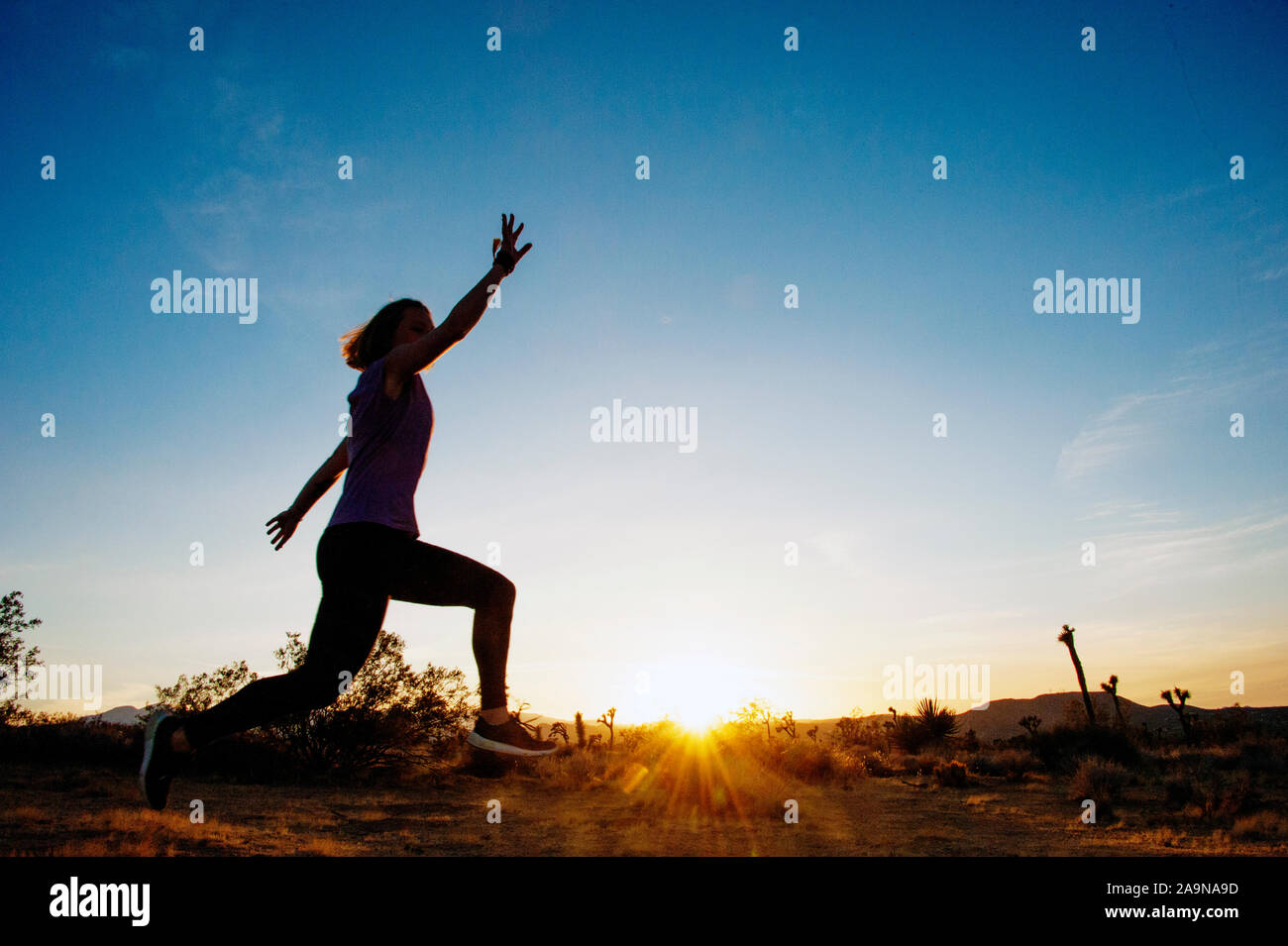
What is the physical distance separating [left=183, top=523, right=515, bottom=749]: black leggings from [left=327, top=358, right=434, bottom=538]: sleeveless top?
7 cm

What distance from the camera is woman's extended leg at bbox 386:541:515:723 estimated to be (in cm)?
285

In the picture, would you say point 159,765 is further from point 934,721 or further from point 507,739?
point 934,721

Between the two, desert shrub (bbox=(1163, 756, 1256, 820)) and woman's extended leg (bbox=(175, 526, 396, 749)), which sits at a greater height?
woman's extended leg (bbox=(175, 526, 396, 749))

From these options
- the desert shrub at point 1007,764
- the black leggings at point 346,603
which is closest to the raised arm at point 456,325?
the black leggings at point 346,603

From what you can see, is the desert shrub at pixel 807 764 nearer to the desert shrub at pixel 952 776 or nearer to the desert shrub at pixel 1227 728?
the desert shrub at pixel 952 776

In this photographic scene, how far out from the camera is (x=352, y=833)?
369 inches

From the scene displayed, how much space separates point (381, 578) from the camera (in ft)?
9.01

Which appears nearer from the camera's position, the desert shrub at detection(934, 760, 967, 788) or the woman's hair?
the woman's hair

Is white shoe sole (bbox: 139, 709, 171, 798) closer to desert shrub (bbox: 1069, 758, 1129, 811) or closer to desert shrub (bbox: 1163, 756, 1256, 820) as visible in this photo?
desert shrub (bbox: 1163, 756, 1256, 820)

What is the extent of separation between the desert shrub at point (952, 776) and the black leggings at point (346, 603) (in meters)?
16.1

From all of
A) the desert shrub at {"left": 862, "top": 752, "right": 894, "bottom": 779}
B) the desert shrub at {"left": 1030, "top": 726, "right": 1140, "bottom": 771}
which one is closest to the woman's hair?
the desert shrub at {"left": 862, "top": 752, "right": 894, "bottom": 779}

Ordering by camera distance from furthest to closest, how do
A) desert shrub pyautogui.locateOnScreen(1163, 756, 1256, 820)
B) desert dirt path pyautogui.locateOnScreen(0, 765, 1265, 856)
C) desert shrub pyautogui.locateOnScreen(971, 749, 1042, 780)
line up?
desert shrub pyautogui.locateOnScreen(971, 749, 1042, 780), desert shrub pyautogui.locateOnScreen(1163, 756, 1256, 820), desert dirt path pyautogui.locateOnScreen(0, 765, 1265, 856)
